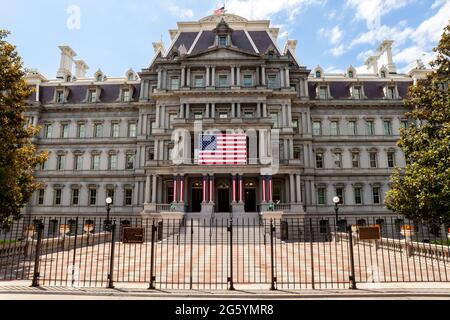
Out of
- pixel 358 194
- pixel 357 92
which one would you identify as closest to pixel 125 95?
Answer: pixel 357 92

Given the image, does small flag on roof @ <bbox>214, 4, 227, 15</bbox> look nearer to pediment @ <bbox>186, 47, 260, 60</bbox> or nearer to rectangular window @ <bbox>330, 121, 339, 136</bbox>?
pediment @ <bbox>186, 47, 260, 60</bbox>

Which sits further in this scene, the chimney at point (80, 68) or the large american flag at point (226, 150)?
the chimney at point (80, 68)

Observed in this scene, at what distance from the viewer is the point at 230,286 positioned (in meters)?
8.84

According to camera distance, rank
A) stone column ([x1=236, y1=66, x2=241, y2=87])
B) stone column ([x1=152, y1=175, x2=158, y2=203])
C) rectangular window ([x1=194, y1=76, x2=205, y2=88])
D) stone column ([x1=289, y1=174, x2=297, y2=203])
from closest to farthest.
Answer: stone column ([x1=289, y1=174, x2=297, y2=203]) < stone column ([x1=152, y1=175, x2=158, y2=203]) < stone column ([x1=236, y1=66, x2=241, y2=87]) < rectangular window ([x1=194, y1=76, x2=205, y2=88])

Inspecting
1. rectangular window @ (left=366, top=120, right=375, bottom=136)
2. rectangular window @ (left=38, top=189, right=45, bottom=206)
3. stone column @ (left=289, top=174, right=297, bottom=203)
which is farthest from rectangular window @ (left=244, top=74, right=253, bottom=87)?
rectangular window @ (left=38, top=189, right=45, bottom=206)

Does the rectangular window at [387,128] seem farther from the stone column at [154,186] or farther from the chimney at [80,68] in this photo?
the chimney at [80,68]

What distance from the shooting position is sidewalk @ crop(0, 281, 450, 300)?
791 cm

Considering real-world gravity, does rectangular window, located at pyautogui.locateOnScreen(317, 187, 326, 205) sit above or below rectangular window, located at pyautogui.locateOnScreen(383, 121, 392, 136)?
below

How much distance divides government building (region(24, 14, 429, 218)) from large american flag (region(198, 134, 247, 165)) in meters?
1.46

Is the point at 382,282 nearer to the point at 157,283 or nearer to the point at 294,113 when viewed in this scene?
the point at 157,283

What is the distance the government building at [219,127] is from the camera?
3384 centimetres

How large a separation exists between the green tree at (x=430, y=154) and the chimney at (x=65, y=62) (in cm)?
4329

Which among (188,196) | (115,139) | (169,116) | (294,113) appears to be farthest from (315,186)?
(115,139)

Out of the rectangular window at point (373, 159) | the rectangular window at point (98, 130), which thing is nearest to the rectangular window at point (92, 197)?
the rectangular window at point (98, 130)
